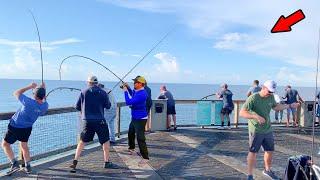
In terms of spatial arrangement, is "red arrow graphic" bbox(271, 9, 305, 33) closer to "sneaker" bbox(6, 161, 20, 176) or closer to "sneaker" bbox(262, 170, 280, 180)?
"sneaker" bbox(262, 170, 280, 180)

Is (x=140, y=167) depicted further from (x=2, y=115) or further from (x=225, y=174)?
(x=2, y=115)

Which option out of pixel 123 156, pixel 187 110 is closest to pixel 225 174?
pixel 123 156

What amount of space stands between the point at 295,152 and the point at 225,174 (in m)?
3.42

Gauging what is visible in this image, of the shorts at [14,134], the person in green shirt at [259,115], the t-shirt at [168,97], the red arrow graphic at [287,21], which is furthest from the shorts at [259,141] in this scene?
the t-shirt at [168,97]

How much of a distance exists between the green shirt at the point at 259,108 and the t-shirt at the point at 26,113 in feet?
12.0

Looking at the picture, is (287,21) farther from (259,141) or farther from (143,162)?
(143,162)

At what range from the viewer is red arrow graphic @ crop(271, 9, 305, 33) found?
6241mm

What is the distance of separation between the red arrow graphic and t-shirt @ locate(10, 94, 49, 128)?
4.25 meters

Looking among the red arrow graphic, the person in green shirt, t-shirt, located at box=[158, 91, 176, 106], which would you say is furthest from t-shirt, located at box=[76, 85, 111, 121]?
t-shirt, located at box=[158, 91, 176, 106]

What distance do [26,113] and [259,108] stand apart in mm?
4060

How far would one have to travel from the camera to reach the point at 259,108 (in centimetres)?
817

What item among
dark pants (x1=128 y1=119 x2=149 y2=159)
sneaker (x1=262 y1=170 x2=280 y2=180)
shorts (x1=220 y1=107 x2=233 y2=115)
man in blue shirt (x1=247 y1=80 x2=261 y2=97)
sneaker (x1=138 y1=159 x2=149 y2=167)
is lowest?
sneaker (x1=262 y1=170 x2=280 y2=180)

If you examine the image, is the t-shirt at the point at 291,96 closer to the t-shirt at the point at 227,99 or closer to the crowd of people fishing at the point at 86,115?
the t-shirt at the point at 227,99

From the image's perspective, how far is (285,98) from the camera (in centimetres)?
1753
